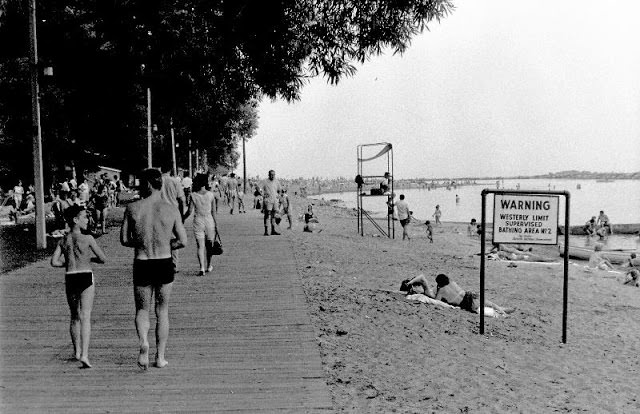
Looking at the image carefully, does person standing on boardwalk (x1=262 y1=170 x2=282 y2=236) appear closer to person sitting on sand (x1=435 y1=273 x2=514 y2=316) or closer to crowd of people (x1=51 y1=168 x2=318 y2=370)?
person sitting on sand (x1=435 y1=273 x2=514 y2=316)

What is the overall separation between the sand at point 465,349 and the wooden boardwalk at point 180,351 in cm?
38

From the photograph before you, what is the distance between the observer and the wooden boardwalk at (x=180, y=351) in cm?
539

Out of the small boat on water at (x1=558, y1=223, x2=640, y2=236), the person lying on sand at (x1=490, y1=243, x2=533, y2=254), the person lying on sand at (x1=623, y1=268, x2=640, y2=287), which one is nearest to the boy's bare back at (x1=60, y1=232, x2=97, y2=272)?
the person lying on sand at (x1=623, y1=268, x2=640, y2=287)

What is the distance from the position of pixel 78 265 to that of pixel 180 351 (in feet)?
4.91

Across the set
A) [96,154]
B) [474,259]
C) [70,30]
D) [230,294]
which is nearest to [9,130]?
[70,30]

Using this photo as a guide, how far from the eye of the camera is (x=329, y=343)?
7359 mm

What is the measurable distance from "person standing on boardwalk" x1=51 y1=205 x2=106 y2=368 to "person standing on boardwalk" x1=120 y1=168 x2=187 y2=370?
420mm

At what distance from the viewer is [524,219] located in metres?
8.79

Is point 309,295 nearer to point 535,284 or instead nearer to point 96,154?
point 535,284

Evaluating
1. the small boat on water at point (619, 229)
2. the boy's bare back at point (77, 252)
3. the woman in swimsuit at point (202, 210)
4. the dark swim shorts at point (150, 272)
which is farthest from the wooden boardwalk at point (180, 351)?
the small boat on water at point (619, 229)

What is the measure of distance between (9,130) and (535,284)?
76.4 ft

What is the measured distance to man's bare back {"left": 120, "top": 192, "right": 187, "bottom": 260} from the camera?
575 centimetres

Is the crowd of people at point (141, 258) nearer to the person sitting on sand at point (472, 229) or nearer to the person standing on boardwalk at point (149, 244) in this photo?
the person standing on boardwalk at point (149, 244)

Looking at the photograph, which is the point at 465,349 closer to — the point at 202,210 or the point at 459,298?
the point at 459,298
